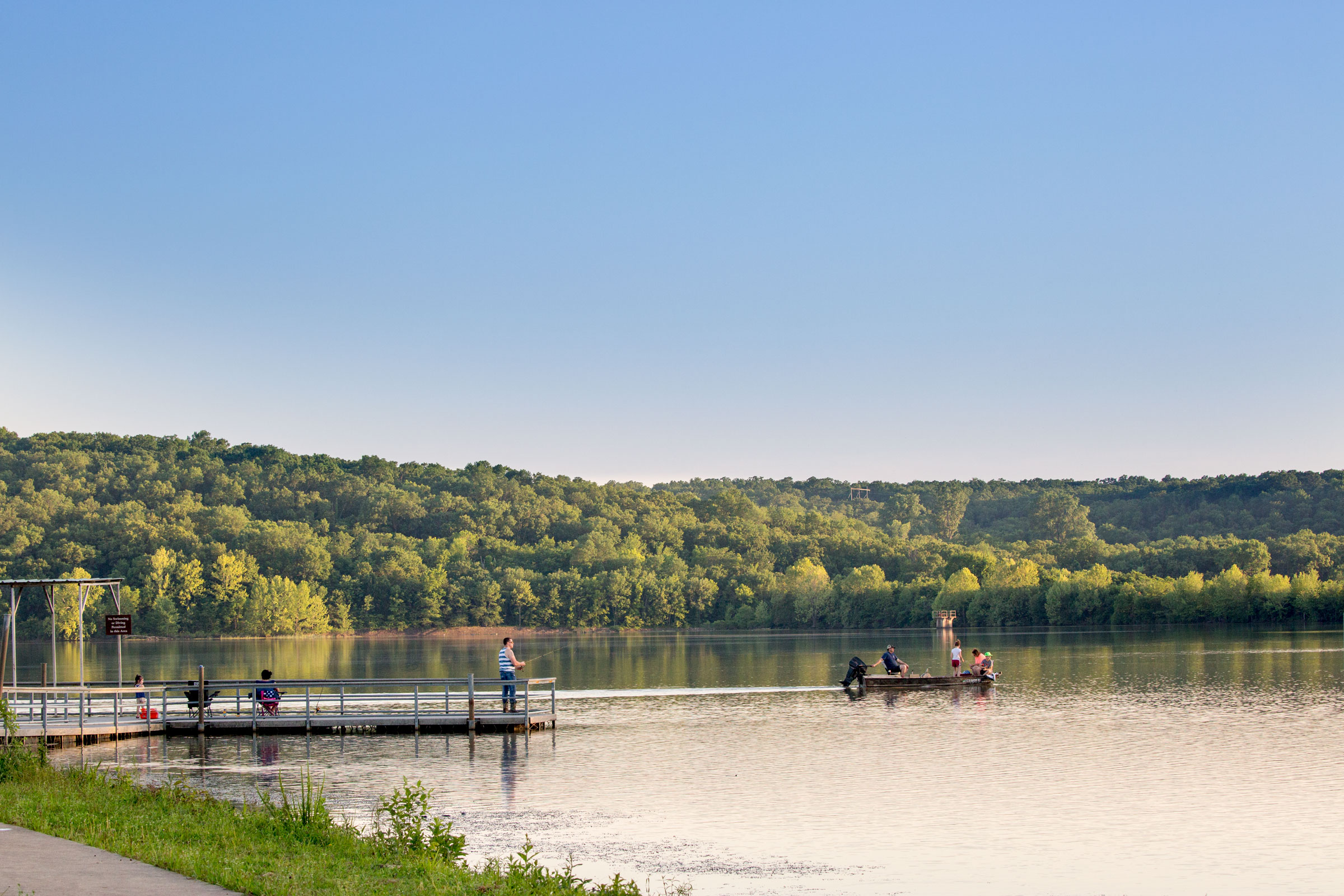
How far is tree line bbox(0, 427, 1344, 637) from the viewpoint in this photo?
458ft

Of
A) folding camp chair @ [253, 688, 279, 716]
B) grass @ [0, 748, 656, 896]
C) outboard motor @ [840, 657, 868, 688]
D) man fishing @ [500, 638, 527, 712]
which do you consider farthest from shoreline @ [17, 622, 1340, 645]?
grass @ [0, 748, 656, 896]

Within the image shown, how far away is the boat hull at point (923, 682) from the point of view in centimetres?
4584

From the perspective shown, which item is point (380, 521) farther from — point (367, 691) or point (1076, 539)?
point (367, 691)

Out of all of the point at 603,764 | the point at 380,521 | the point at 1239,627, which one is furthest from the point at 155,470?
the point at 603,764

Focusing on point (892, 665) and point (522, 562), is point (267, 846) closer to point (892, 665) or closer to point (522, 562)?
point (892, 665)

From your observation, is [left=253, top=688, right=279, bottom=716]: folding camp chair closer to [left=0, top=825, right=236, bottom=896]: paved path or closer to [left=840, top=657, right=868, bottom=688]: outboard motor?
[left=0, top=825, right=236, bottom=896]: paved path

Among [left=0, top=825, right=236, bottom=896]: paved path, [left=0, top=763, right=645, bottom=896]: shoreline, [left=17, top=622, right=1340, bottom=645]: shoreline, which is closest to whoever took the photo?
[left=0, top=825, right=236, bottom=896]: paved path

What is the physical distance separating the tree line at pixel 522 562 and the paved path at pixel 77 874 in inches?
4640

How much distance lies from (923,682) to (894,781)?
2279cm

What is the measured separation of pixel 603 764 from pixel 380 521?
16714 cm

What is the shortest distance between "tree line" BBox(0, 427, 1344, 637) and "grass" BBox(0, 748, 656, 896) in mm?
114339

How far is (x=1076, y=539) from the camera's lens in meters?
171

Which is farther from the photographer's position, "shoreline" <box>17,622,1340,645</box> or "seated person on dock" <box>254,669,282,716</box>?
"shoreline" <box>17,622,1340,645</box>

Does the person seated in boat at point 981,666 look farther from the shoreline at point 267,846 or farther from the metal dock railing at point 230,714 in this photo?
the shoreline at point 267,846
